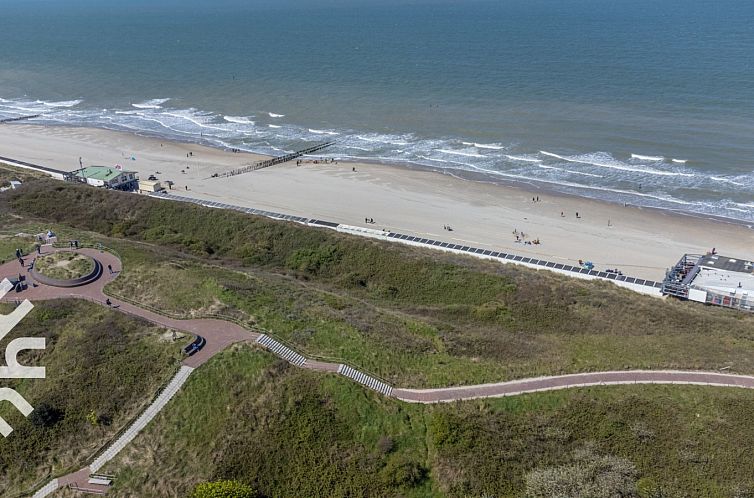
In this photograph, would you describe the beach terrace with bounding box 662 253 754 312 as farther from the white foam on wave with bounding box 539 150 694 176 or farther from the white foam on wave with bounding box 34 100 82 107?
the white foam on wave with bounding box 34 100 82 107

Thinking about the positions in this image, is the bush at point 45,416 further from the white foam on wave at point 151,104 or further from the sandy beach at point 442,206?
the white foam on wave at point 151,104

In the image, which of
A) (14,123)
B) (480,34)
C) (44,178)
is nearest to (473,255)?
(44,178)

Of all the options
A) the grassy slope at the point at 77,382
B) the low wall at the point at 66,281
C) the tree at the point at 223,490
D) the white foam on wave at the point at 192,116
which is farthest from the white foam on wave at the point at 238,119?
the tree at the point at 223,490

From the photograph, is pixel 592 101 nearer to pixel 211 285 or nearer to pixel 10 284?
pixel 211 285

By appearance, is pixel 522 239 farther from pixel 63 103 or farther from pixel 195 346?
Result: pixel 63 103

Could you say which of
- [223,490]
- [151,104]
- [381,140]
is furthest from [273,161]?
[223,490]
